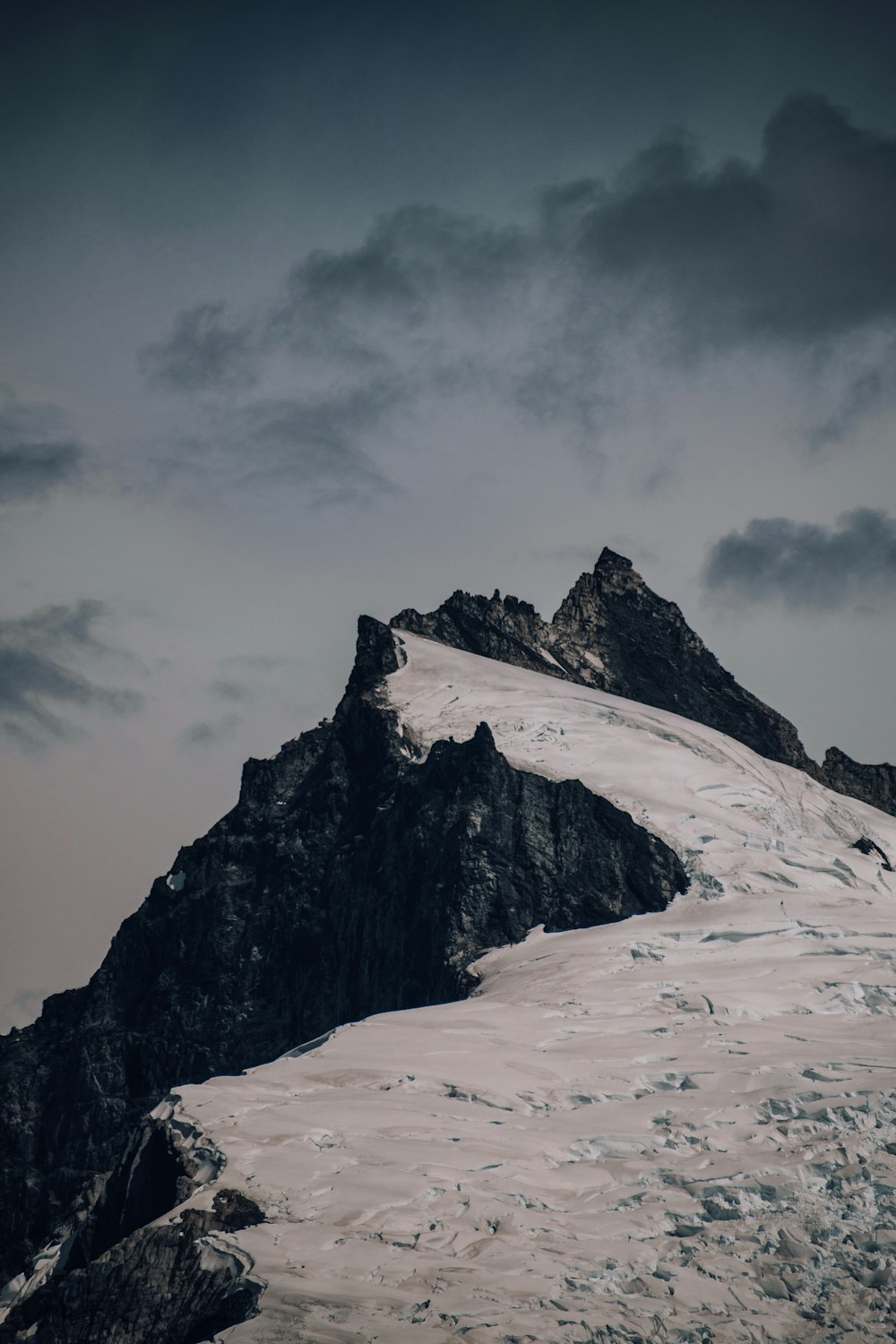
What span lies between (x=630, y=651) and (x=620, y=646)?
114cm

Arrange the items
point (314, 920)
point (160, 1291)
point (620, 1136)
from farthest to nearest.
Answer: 1. point (314, 920)
2. point (620, 1136)
3. point (160, 1291)

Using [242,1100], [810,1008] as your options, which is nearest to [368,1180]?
[242,1100]

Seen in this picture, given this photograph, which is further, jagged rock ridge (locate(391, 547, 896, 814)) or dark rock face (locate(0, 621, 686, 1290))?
jagged rock ridge (locate(391, 547, 896, 814))

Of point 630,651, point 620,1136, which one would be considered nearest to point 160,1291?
point 620,1136

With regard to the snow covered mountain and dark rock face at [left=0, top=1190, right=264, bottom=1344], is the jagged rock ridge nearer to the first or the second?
the snow covered mountain

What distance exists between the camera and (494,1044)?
2985 inches

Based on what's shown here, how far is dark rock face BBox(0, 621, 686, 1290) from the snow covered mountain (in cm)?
26

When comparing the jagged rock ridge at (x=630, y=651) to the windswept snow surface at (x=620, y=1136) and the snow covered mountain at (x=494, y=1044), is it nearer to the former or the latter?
the snow covered mountain at (x=494, y=1044)

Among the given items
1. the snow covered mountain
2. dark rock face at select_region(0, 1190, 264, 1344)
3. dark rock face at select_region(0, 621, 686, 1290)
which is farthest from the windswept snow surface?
dark rock face at select_region(0, 621, 686, 1290)

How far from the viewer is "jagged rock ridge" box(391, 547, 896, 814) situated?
150 meters

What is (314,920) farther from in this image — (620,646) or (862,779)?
(862,779)

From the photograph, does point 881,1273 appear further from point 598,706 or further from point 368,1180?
point 598,706

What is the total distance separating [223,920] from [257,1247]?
223 ft

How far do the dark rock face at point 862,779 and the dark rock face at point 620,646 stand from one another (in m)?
3.45
